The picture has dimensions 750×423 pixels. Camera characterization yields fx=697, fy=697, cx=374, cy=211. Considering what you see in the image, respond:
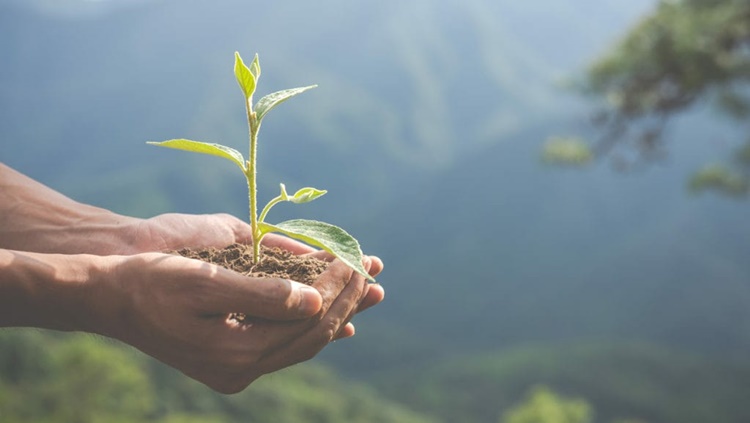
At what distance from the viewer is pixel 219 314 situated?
1779 millimetres

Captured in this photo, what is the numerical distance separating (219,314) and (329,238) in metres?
0.34

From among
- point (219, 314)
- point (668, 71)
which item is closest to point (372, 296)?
point (219, 314)

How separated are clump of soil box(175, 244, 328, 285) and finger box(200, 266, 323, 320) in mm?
231

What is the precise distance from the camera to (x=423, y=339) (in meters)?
92.3

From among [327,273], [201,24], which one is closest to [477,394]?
[327,273]

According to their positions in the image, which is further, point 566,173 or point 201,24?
point 201,24

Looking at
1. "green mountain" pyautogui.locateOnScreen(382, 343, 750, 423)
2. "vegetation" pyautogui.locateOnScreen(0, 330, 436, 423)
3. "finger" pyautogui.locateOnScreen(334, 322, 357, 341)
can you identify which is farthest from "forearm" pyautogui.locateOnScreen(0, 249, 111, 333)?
"green mountain" pyautogui.locateOnScreen(382, 343, 750, 423)

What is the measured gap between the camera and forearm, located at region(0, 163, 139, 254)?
233cm

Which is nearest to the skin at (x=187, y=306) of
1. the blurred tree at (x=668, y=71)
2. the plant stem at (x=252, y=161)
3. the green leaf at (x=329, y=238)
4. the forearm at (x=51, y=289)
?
the forearm at (x=51, y=289)

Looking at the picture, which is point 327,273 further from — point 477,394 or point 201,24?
point 201,24

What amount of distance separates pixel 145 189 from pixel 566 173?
72.7 meters

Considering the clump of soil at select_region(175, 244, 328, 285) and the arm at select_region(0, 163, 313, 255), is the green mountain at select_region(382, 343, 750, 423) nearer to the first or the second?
the arm at select_region(0, 163, 313, 255)

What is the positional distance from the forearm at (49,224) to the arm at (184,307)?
52 cm

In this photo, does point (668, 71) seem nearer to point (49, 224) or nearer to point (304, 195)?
point (304, 195)
